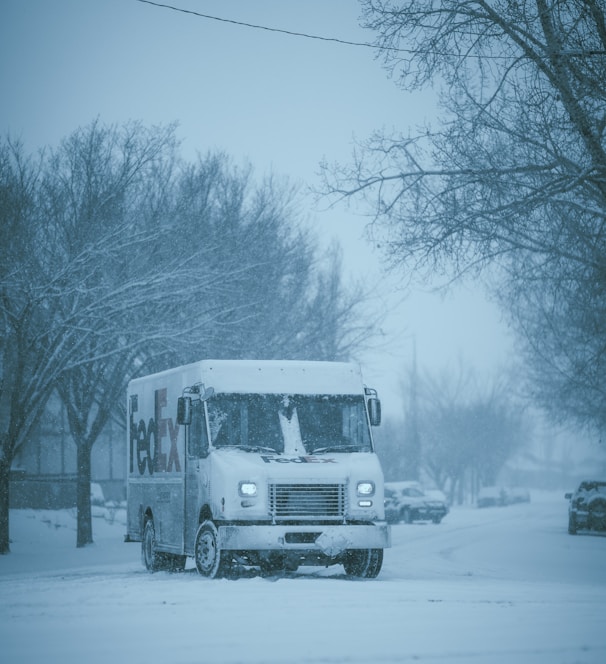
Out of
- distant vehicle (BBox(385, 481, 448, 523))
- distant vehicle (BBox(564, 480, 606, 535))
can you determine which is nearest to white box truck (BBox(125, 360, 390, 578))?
distant vehicle (BBox(564, 480, 606, 535))

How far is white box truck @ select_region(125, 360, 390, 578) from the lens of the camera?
46.0ft

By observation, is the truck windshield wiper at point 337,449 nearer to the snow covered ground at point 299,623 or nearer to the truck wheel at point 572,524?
the snow covered ground at point 299,623

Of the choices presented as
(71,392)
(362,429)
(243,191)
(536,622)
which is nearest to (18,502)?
(71,392)

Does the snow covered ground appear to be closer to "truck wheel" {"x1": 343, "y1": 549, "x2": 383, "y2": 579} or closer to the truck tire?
"truck wheel" {"x1": 343, "y1": 549, "x2": 383, "y2": 579}

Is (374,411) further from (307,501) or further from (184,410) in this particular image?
(184,410)

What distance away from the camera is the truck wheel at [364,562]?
14.9 meters

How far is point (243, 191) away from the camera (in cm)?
3141

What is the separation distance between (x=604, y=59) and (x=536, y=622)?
8423mm

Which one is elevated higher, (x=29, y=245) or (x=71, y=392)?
(x=29, y=245)

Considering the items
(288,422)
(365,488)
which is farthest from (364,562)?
(288,422)

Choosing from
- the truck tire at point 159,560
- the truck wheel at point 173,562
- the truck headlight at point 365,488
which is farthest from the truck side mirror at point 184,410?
the truck wheel at point 173,562

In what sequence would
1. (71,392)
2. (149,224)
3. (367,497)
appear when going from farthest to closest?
1. (71,392)
2. (149,224)
3. (367,497)

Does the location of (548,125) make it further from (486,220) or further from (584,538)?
(584,538)

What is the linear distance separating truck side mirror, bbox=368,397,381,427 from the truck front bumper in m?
1.43
